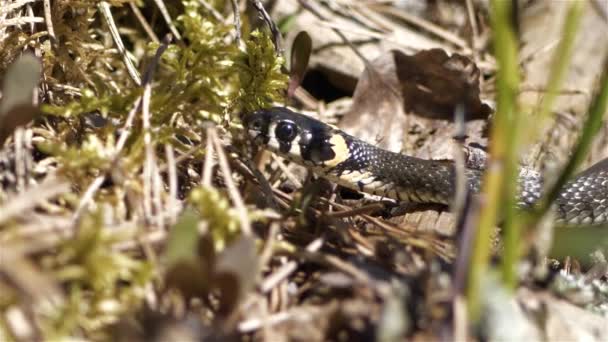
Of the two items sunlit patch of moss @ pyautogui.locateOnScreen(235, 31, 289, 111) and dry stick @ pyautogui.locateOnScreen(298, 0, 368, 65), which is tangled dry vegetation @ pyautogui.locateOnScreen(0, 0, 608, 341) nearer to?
sunlit patch of moss @ pyautogui.locateOnScreen(235, 31, 289, 111)

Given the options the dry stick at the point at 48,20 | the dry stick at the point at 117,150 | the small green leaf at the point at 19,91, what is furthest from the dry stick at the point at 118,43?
the small green leaf at the point at 19,91

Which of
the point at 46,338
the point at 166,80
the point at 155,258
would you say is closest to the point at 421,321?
the point at 155,258

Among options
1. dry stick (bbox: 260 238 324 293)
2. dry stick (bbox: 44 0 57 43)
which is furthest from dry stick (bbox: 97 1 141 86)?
dry stick (bbox: 260 238 324 293)

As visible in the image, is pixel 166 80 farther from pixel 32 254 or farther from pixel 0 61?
pixel 32 254

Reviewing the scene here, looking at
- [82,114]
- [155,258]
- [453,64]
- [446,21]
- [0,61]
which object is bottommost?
[155,258]

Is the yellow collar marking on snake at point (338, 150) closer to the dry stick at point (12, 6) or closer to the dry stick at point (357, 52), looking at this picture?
the dry stick at point (357, 52)

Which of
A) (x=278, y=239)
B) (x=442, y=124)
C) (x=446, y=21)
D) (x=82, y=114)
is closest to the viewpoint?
(x=278, y=239)

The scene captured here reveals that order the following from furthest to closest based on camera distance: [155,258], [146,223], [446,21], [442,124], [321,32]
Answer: [446,21]
[321,32]
[442,124]
[146,223]
[155,258]
